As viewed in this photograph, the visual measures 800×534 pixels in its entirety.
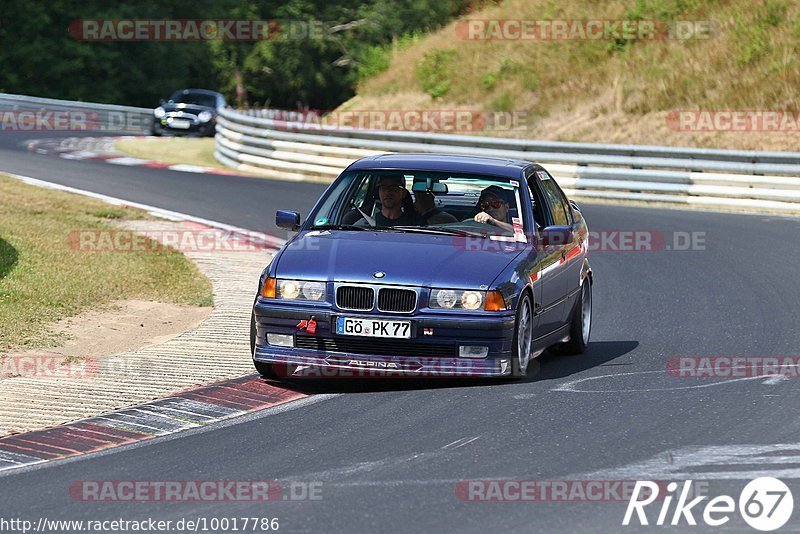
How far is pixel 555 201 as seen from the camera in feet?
37.2

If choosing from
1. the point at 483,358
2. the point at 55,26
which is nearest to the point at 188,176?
the point at 483,358

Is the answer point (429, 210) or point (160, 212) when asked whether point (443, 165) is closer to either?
point (429, 210)

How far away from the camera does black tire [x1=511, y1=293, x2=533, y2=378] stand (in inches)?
370

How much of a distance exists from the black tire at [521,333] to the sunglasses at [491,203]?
95 cm

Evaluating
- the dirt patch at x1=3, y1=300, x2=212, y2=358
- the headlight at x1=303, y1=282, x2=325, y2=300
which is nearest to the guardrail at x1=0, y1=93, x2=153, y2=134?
the dirt patch at x1=3, y1=300, x2=212, y2=358

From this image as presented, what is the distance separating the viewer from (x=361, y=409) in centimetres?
884

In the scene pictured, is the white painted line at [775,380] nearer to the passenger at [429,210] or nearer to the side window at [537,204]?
the side window at [537,204]

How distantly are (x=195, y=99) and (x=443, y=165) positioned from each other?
98.8 ft

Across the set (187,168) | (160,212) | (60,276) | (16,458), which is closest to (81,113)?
(187,168)

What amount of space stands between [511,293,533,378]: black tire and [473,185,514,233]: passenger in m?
0.80

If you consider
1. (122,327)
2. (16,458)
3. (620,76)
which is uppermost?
(620,76)

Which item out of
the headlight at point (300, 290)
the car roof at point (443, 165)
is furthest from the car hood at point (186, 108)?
the headlight at point (300, 290)

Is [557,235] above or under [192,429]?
above

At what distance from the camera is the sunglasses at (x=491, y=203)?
10.4m
